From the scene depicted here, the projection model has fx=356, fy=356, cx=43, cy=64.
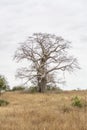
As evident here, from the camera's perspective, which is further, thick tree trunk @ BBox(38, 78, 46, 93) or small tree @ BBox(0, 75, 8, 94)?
thick tree trunk @ BBox(38, 78, 46, 93)

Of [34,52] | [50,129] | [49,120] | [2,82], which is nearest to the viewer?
[50,129]

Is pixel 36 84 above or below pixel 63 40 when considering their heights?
below

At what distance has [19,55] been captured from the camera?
46688mm

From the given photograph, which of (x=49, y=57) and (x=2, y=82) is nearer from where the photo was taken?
(x=2, y=82)

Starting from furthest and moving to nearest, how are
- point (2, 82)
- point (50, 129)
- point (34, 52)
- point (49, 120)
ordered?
1. point (34, 52)
2. point (2, 82)
3. point (49, 120)
4. point (50, 129)

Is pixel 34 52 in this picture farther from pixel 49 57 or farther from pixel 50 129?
pixel 50 129

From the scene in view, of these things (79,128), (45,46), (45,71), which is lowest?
(79,128)

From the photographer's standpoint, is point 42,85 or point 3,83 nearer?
point 3,83

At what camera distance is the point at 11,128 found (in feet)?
35.0

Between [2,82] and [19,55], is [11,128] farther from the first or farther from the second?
[19,55]

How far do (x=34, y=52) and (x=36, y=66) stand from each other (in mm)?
1858

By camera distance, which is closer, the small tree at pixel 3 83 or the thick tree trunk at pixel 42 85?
the small tree at pixel 3 83

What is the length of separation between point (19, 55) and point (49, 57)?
397 centimetres

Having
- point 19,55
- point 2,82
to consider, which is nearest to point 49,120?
point 2,82
